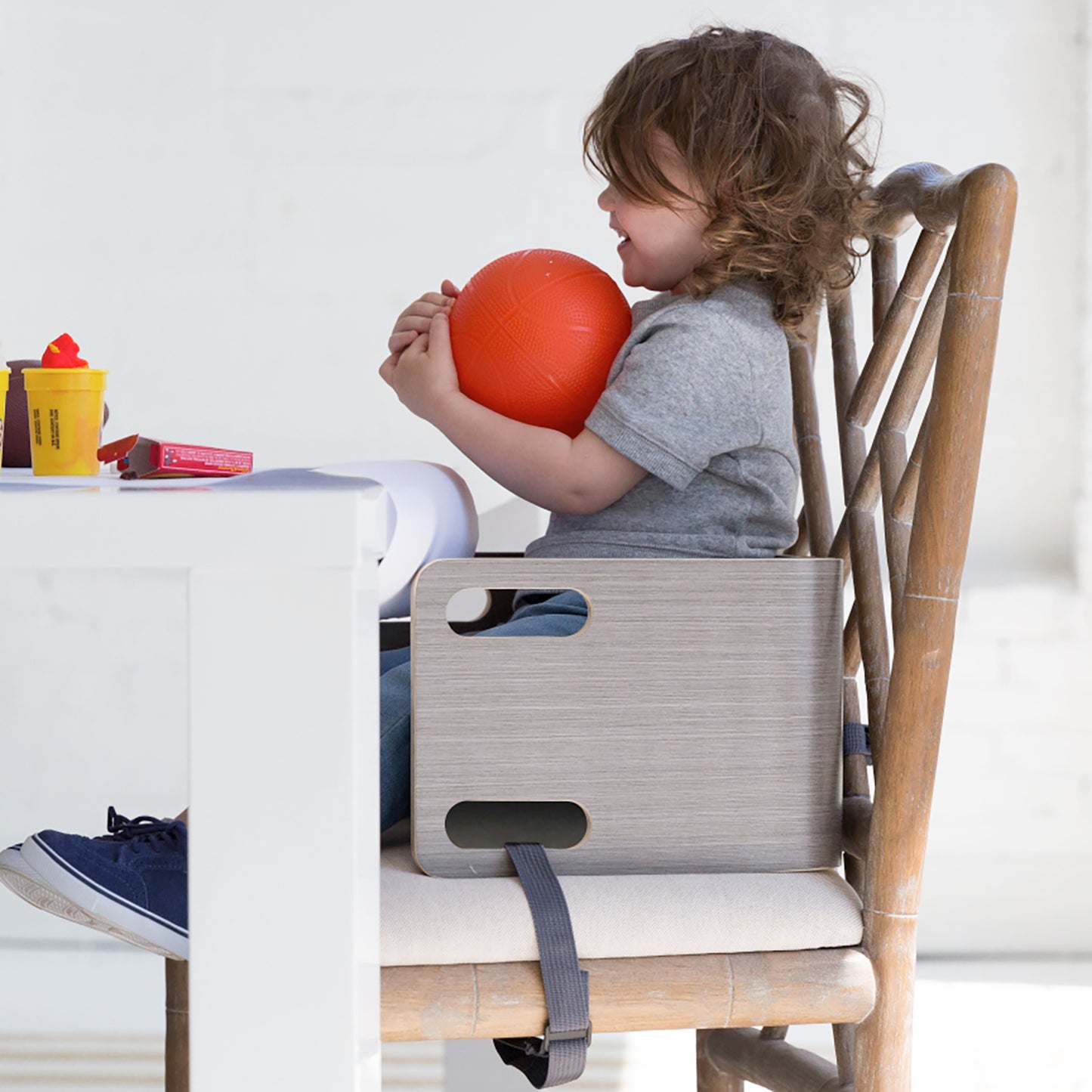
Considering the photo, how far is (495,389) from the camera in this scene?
1.08 meters

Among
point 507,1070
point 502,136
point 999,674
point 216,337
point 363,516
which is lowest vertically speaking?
point 507,1070

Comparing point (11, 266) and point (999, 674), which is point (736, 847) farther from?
point (11, 266)

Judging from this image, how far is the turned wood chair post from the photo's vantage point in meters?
0.81

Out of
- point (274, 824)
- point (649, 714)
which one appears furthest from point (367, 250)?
point (274, 824)

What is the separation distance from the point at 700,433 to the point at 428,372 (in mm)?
232

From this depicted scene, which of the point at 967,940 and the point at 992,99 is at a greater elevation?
the point at 992,99

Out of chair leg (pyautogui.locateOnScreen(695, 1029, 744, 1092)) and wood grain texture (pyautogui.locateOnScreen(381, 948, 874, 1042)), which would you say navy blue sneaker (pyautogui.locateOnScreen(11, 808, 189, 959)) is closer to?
wood grain texture (pyautogui.locateOnScreen(381, 948, 874, 1042))

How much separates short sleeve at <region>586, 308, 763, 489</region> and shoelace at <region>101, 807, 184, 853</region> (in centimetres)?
41

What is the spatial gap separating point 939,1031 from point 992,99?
133 centimetres

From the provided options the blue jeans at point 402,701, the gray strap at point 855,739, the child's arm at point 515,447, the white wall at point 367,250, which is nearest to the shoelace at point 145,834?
the blue jeans at point 402,701

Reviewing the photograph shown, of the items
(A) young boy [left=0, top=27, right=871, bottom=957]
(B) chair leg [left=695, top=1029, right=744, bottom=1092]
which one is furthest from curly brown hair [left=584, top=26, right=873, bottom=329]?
(B) chair leg [left=695, top=1029, right=744, bottom=1092]

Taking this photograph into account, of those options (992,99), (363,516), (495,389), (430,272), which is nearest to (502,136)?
(430,272)

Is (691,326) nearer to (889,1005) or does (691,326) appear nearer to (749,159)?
(749,159)

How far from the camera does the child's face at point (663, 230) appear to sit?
115 cm
